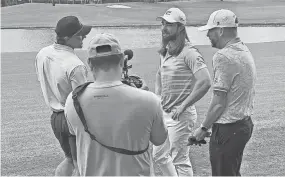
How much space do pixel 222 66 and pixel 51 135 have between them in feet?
16.7

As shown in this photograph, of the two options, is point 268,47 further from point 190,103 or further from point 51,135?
point 190,103

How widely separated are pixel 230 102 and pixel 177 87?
1056 millimetres

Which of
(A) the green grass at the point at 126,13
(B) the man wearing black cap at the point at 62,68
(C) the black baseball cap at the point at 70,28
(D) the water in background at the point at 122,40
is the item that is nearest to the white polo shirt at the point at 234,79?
(B) the man wearing black cap at the point at 62,68

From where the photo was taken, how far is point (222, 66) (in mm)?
4691

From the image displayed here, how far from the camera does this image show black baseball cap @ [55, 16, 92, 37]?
525 cm

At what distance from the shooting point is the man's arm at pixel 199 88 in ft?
18.0

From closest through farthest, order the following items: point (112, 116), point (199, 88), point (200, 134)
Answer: point (112, 116) → point (200, 134) → point (199, 88)

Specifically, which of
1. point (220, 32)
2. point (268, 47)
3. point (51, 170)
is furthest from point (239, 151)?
point (268, 47)

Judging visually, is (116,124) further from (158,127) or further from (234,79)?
(234,79)

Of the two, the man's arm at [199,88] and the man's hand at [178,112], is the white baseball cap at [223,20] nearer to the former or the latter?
the man's arm at [199,88]

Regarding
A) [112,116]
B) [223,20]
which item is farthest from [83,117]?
[223,20]

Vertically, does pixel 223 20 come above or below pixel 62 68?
above

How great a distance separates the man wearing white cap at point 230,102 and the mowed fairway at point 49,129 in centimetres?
208

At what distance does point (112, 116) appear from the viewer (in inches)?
137
